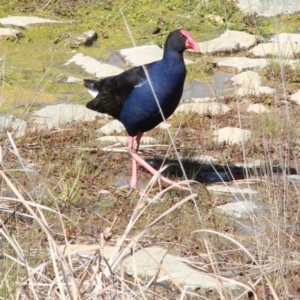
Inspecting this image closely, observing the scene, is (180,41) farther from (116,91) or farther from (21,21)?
(21,21)

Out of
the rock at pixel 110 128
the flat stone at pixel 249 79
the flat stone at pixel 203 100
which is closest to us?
the rock at pixel 110 128

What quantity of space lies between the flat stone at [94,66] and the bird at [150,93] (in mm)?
1744

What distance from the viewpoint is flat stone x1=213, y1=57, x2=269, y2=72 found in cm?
722

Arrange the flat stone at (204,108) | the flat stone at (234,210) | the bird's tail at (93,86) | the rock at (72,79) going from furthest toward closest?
the rock at (72,79) < the flat stone at (204,108) < the bird's tail at (93,86) < the flat stone at (234,210)

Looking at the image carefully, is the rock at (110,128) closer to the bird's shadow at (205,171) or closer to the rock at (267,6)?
the bird's shadow at (205,171)

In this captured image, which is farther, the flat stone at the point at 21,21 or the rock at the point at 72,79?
Result: the flat stone at the point at 21,21

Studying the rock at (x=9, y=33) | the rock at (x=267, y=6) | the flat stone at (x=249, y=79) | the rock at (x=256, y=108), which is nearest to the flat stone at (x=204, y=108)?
the rock at (x=256, y=108)

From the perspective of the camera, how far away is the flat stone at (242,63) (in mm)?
7223

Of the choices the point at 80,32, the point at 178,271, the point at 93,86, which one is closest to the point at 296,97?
the point at 93,86

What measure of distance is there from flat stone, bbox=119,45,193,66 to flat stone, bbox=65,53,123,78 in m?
0.29

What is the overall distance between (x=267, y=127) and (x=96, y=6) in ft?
13.0

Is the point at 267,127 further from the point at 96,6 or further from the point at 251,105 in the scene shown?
the point at 96,6

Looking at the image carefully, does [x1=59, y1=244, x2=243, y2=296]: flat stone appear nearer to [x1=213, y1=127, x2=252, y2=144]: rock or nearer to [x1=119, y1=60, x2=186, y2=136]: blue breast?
[x1=119, y1=60, x2=186, y2=136]: blue breast

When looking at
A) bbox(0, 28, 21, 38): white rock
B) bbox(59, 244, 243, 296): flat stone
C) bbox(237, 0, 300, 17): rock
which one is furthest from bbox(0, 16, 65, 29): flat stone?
bbox(59, 244, 243, 296): flat stone
